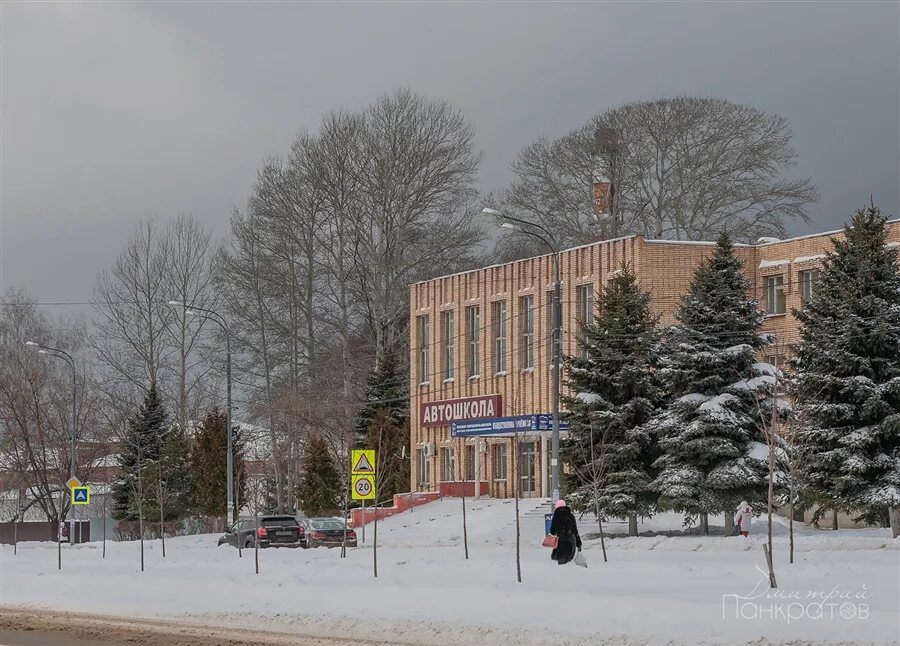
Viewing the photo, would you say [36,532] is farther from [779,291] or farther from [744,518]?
[744,518]

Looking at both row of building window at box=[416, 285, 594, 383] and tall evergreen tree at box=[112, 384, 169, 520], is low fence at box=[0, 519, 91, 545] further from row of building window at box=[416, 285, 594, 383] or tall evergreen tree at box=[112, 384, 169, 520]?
row of building window at box=[416, 285, 594, 383]

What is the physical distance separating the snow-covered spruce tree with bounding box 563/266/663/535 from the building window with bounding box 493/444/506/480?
1642cm

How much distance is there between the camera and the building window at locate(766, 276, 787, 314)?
172ft

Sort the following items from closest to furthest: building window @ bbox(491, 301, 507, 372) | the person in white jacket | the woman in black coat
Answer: the woman in black coat < the person in white jacket < building window @ bbox(491, 301, 507, 372)

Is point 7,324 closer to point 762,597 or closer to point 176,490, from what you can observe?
point 176,490

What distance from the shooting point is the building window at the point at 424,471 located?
215 feet

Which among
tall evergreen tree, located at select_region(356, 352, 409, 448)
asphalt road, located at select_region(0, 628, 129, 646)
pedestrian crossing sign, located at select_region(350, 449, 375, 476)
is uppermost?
tall evergreen tree, located at select_region(356, 352, 409, 448)

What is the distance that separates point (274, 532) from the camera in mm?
45438

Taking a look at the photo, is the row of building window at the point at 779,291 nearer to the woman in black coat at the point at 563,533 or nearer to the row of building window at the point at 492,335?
the row of building window at the point at 492,335

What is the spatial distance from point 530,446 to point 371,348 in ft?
58.2

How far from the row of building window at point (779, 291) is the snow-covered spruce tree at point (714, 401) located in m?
12.0

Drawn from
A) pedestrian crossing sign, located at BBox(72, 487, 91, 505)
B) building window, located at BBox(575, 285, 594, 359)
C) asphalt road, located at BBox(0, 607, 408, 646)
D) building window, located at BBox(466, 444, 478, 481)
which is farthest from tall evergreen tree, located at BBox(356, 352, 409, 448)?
asphalt road, located at BBox(0, 607, 408, 646)

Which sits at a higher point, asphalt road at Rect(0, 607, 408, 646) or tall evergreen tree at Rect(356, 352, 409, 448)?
tall evergreen tree at Rect(356, 352, 409, 448)

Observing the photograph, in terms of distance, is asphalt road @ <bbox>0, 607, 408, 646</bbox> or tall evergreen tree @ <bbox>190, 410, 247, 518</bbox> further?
tall evergreen tree @ <bbox>190, 410, 247, 518</bbox>
